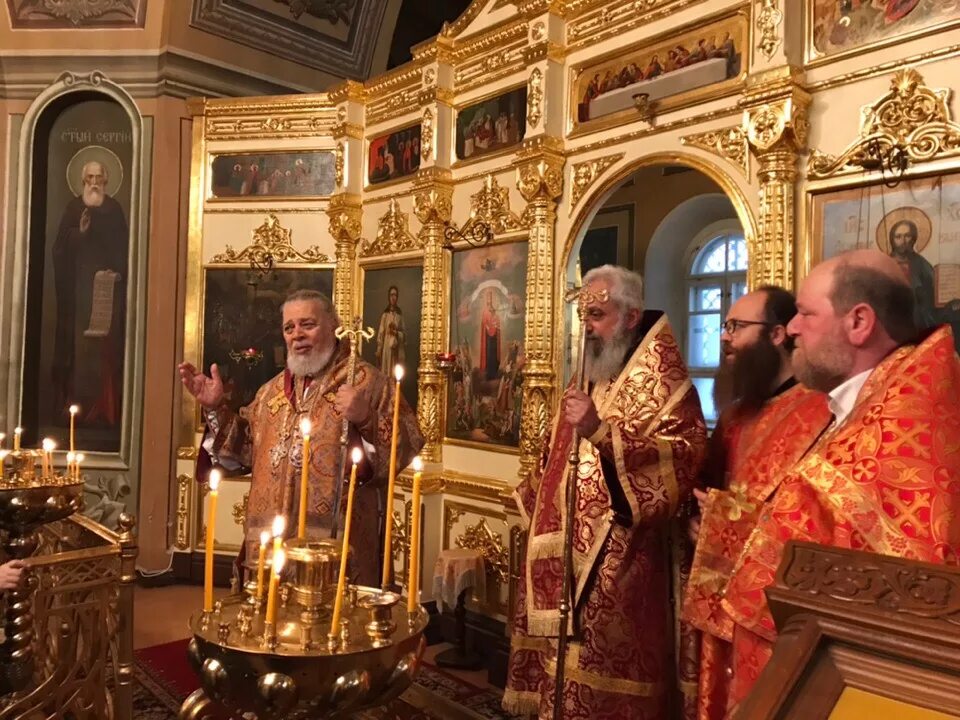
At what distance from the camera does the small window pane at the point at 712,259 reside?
8781 millimetres

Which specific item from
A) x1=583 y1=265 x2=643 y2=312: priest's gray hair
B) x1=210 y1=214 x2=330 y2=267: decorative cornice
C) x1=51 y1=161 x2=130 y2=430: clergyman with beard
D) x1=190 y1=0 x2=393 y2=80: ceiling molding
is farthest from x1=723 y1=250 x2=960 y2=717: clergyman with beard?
x1=190 y1=0 x2=393 y2=80: ceiling molding

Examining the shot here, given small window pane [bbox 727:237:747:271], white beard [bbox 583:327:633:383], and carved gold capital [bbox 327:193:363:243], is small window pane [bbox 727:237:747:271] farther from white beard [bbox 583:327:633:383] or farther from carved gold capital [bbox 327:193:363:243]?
white beard [bbox 583:327:633:383]

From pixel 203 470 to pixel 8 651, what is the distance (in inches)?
40.5

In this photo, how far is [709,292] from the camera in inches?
350

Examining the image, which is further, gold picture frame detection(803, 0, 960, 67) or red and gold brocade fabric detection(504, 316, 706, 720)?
gold picture frame detection(803, 0, 960, 67)

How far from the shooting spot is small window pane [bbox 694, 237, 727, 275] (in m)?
8.78

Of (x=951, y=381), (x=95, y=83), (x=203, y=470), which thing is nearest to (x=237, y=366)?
(x=95, y=83)

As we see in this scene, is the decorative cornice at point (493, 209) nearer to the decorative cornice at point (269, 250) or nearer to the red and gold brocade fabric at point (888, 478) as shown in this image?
the decorative cornice at point (269, 250)

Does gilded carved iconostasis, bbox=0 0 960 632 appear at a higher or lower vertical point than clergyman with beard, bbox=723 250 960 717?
higher

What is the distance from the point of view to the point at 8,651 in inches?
107

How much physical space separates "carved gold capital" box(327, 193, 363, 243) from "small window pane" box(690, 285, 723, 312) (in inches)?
161

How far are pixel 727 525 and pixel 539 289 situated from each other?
10.6 feet

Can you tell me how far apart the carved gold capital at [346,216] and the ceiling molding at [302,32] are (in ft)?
7.35

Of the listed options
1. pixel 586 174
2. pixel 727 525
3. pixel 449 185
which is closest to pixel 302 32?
pixel 449 185
